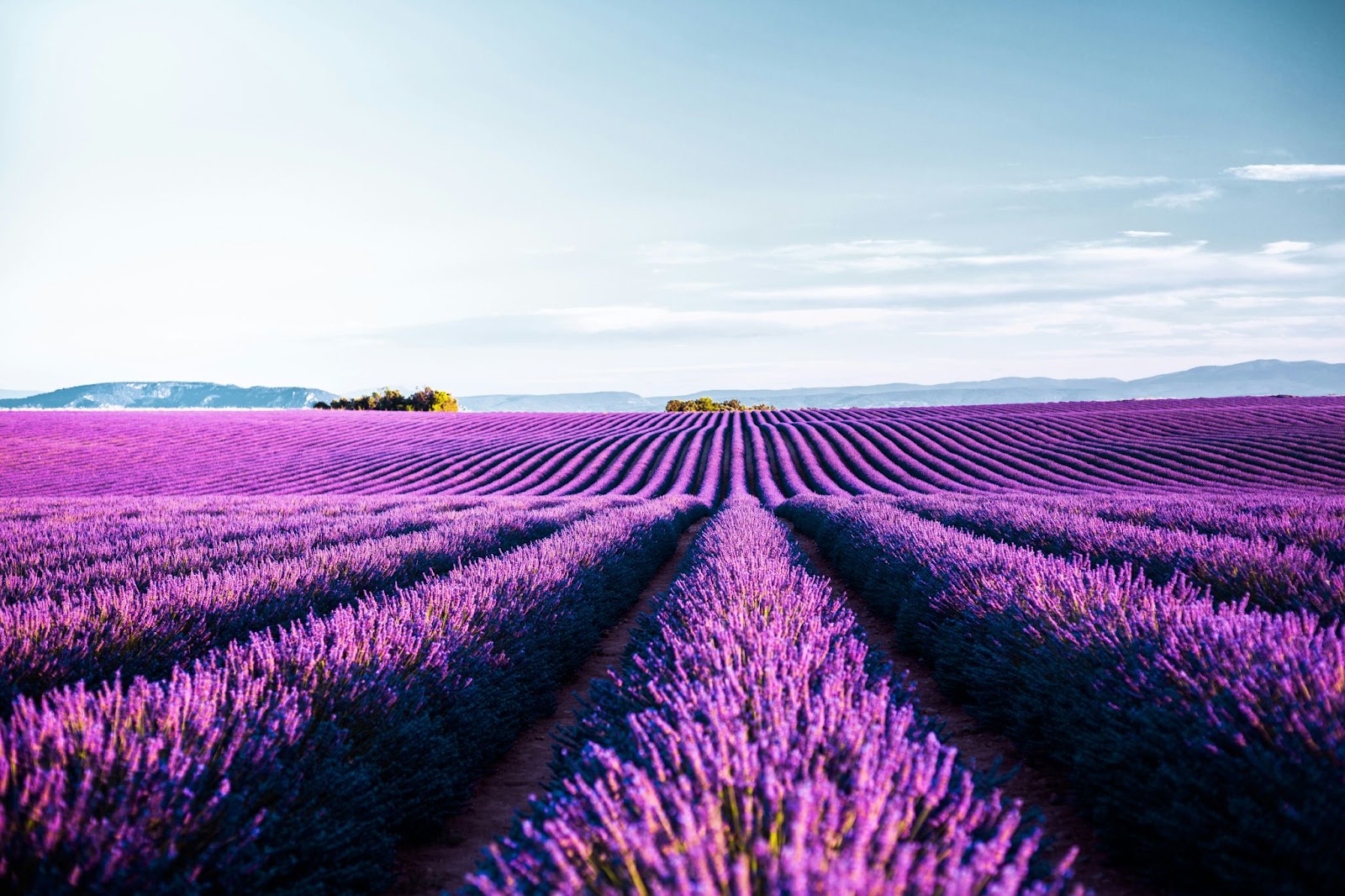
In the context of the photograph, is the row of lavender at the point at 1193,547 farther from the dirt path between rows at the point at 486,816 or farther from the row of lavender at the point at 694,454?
the row of lavender at the point at 694,454

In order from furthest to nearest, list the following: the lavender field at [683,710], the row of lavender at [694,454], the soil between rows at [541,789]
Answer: the row of lavender at [694,454]
the soil between rows at [541,789]
the lavender field at [683,710]

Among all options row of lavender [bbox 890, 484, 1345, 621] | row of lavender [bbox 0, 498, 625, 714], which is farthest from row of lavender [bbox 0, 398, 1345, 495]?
row of lavender [bbox 0, 498, 625, 714]

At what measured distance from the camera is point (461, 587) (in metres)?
4.50

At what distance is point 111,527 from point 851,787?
9615 mm

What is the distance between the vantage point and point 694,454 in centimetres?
2539

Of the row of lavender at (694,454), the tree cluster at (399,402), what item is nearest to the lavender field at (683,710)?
the row of lavender at (694,454)

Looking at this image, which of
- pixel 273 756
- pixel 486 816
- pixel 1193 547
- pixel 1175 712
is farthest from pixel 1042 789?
pixel 1193 547

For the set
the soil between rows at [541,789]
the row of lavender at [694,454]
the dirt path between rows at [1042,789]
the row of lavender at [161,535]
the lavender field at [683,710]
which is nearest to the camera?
the lavender field at [683,710]

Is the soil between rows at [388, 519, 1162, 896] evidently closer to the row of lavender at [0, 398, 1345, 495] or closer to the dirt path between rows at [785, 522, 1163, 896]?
the dirt path between rows at [785, 522, 1163, 896]

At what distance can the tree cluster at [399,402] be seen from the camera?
57.7m

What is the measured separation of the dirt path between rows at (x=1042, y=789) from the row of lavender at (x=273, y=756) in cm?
198

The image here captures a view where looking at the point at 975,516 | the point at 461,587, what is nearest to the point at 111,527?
the point at 461,587

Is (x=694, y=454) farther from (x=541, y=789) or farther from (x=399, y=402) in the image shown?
(x=399, y=402)

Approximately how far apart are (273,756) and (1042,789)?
9.74 feet
